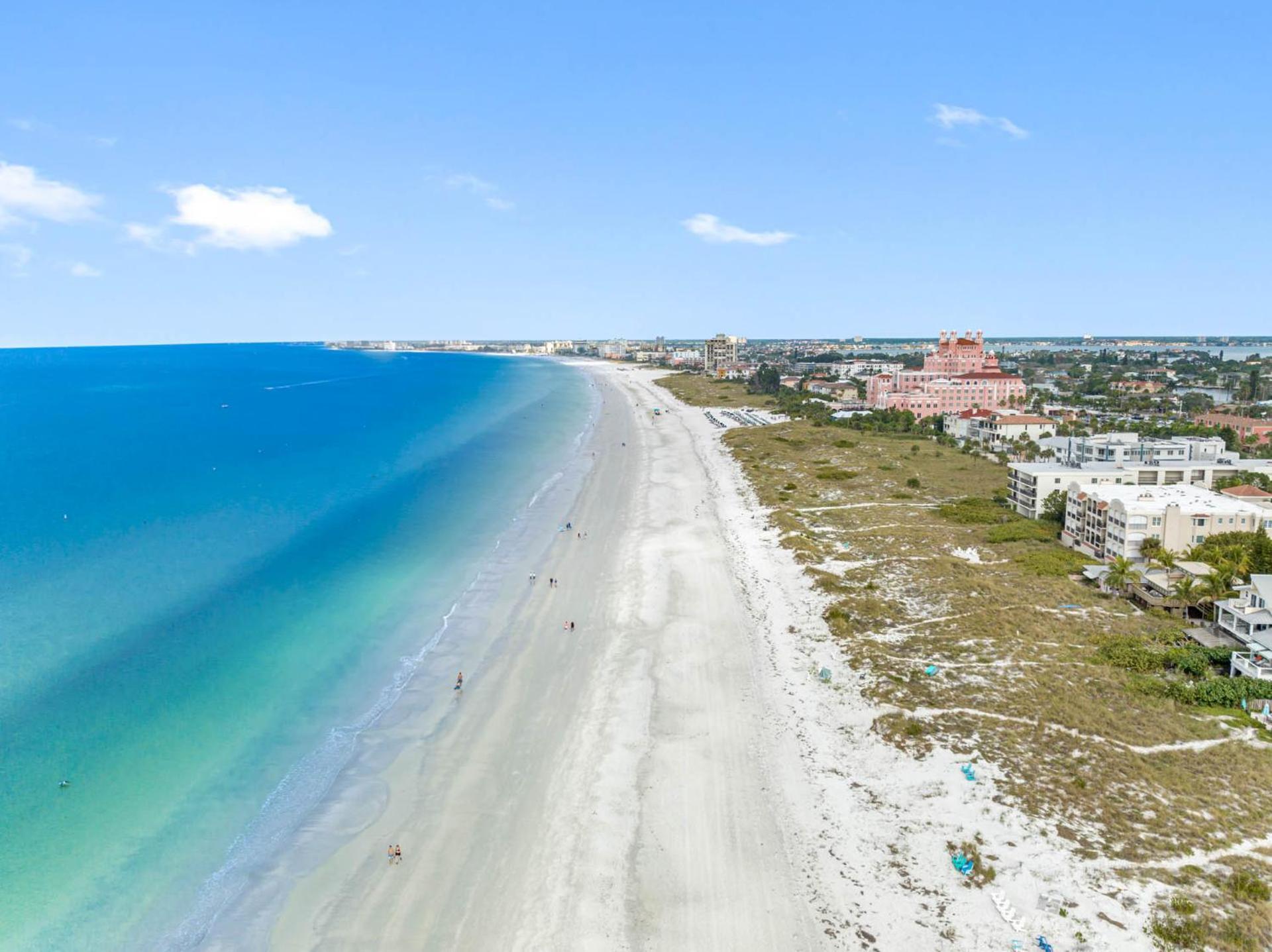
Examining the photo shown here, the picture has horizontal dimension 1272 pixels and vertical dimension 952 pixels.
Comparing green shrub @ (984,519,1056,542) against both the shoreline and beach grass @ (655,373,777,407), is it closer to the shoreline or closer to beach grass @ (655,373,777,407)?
the shoreline

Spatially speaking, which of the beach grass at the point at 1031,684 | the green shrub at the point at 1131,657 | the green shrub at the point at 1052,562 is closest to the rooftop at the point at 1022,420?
the beach grass at the point at 1031,684

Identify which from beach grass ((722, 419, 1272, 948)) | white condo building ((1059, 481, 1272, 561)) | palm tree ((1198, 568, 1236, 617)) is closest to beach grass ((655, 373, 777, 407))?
beach grass ((722, 419, 1272, 948))

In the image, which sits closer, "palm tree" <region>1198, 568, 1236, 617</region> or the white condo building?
"palm tree" <region>1198, 568, 1236, 617</region>

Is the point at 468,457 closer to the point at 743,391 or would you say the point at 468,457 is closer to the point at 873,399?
the point at 873,399

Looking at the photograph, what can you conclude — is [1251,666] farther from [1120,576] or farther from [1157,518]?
[1157,518]

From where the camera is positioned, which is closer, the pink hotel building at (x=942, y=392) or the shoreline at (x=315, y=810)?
the shoreline at (x=315, y=810)

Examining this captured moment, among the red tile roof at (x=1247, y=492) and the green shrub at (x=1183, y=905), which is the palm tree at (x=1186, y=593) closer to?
the red tile roof at (x=1247, y=492)
